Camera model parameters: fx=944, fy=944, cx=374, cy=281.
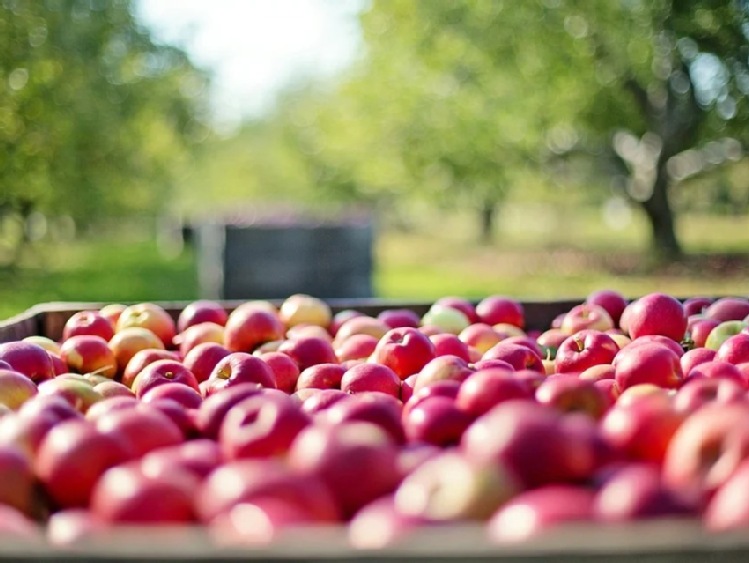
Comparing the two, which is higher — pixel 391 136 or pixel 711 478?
pixel 391 136

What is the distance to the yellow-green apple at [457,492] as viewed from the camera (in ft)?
4.69

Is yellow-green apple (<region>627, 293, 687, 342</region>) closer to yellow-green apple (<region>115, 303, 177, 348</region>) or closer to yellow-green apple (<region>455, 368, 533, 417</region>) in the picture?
yellow-green apple (<region>455, 368, 533, 417</region>)

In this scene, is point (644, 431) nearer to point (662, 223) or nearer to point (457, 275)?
point (457, 275)

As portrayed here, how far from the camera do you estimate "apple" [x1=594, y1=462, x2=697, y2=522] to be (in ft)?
4.38

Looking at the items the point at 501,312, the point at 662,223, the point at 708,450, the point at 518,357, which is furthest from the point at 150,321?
the point at 662,223

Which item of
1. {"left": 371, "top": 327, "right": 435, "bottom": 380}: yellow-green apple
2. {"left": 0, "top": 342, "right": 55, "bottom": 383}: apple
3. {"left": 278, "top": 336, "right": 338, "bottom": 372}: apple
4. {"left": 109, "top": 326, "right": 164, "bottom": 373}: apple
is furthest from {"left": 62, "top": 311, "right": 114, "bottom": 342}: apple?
{"left": 371, "top": 327, "right": 435, "bottom": 380}: yellow-green apple

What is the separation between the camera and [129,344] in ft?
10.7

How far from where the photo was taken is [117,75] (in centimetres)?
2267

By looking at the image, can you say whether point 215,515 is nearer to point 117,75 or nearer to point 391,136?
point 391,136

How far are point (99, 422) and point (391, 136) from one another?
1749 centimetres

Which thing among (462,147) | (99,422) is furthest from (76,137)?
(99,422)

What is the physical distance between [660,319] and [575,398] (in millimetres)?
1428

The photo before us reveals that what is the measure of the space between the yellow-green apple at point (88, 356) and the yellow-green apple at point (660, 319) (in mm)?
1802

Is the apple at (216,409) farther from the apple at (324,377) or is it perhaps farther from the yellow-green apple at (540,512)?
the yellow-green apple at (540,512)
